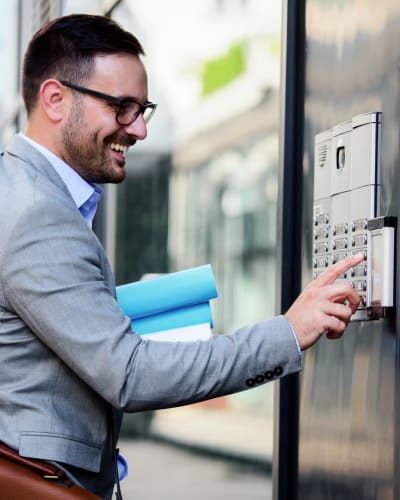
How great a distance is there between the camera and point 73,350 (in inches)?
76.4

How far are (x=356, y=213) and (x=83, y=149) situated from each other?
56cm

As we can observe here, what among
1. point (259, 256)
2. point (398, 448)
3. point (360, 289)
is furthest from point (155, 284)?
point (259, 256)

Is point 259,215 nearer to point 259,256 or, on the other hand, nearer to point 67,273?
point 259,256

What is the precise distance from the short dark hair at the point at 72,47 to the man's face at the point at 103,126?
3 centimetres

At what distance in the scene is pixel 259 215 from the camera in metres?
5.39

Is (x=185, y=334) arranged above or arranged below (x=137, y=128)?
below

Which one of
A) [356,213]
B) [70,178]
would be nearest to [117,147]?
[70,178]

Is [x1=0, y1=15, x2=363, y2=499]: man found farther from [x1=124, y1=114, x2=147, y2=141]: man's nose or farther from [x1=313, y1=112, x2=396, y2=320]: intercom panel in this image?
[x1=313, y1=112, x2=396, y2=320]: intercom panel

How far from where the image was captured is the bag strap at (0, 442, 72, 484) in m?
1.95

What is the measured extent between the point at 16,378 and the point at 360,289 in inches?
27.0

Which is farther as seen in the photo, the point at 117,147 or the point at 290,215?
the point at 290,215

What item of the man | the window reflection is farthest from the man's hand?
the window reflection

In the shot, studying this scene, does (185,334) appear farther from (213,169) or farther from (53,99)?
(213,169)

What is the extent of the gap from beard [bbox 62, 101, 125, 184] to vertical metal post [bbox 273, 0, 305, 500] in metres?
0.79
